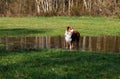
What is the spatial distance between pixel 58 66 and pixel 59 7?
48.2 meters

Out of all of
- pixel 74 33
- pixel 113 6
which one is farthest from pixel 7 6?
pixel 74 33

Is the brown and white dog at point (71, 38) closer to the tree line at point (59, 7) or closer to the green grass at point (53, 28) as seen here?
the green grass at point (53, 28)

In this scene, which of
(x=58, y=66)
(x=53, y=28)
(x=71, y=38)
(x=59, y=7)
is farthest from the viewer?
(x=59, y=7)

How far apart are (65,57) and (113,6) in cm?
4375

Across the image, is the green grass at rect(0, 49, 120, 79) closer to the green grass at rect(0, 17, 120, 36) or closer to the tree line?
the green grass at rect(0, 17, 120, 36)

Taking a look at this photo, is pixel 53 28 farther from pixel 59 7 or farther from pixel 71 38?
pixel 59 7

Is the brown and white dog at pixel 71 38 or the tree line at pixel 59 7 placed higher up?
the brown and white dog at pixel 71 38

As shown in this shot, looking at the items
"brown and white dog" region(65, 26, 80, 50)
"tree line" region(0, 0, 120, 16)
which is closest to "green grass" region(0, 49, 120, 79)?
"brown and white dog" region(65, 26, 80, 50)

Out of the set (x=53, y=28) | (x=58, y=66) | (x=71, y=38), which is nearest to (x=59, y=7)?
(x=53, y=28)

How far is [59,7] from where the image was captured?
58875 millimetres

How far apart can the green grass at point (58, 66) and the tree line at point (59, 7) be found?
40313 millimetres

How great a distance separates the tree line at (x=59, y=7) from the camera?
55.5m

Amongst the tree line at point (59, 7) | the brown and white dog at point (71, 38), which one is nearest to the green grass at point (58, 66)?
the brown and white dog at point (71, 38)

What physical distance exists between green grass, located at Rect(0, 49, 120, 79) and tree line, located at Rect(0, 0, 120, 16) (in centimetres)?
4031
